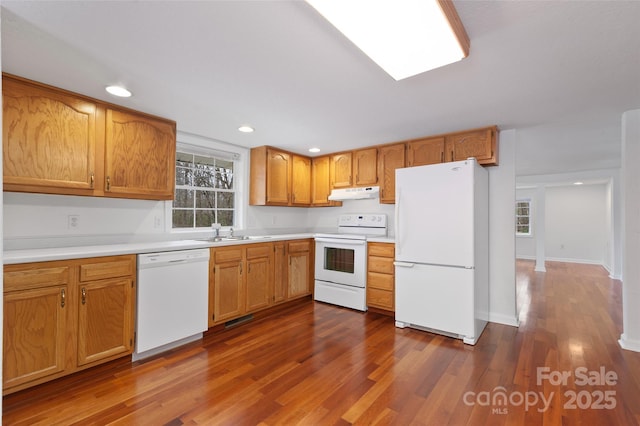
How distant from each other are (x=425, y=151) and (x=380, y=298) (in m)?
1.86

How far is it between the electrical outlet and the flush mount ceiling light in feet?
8.63

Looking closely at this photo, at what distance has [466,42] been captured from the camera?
160cm

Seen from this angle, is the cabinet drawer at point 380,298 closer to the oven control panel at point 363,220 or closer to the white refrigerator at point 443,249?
the white refrigerator at point 443,249

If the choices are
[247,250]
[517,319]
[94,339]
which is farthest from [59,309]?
[517,319]

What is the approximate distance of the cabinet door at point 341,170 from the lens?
4309 mm

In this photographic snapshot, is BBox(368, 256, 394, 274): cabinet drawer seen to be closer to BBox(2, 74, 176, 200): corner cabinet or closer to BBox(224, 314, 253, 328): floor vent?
BBox(224, 314, 253, 328): floor vent

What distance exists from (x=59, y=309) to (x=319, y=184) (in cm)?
335

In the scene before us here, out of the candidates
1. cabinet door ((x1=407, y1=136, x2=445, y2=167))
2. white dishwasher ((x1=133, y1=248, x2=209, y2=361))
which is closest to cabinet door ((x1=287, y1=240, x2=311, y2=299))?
white dishwasher ((x1=133, y1=248, x2=209, y2=361))

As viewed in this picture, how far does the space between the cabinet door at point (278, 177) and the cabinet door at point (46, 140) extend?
2.02m

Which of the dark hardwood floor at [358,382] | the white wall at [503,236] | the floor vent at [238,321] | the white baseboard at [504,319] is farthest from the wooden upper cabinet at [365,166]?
the floor vent at [238,321]

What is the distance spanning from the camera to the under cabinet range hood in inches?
157

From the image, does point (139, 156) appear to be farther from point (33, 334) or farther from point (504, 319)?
point (504, 319)

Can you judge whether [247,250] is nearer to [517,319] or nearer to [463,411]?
[463,411]

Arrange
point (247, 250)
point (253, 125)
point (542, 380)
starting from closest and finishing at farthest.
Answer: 1. point (542, 380)
2. point (253, 125)
3. point (247, 250)
